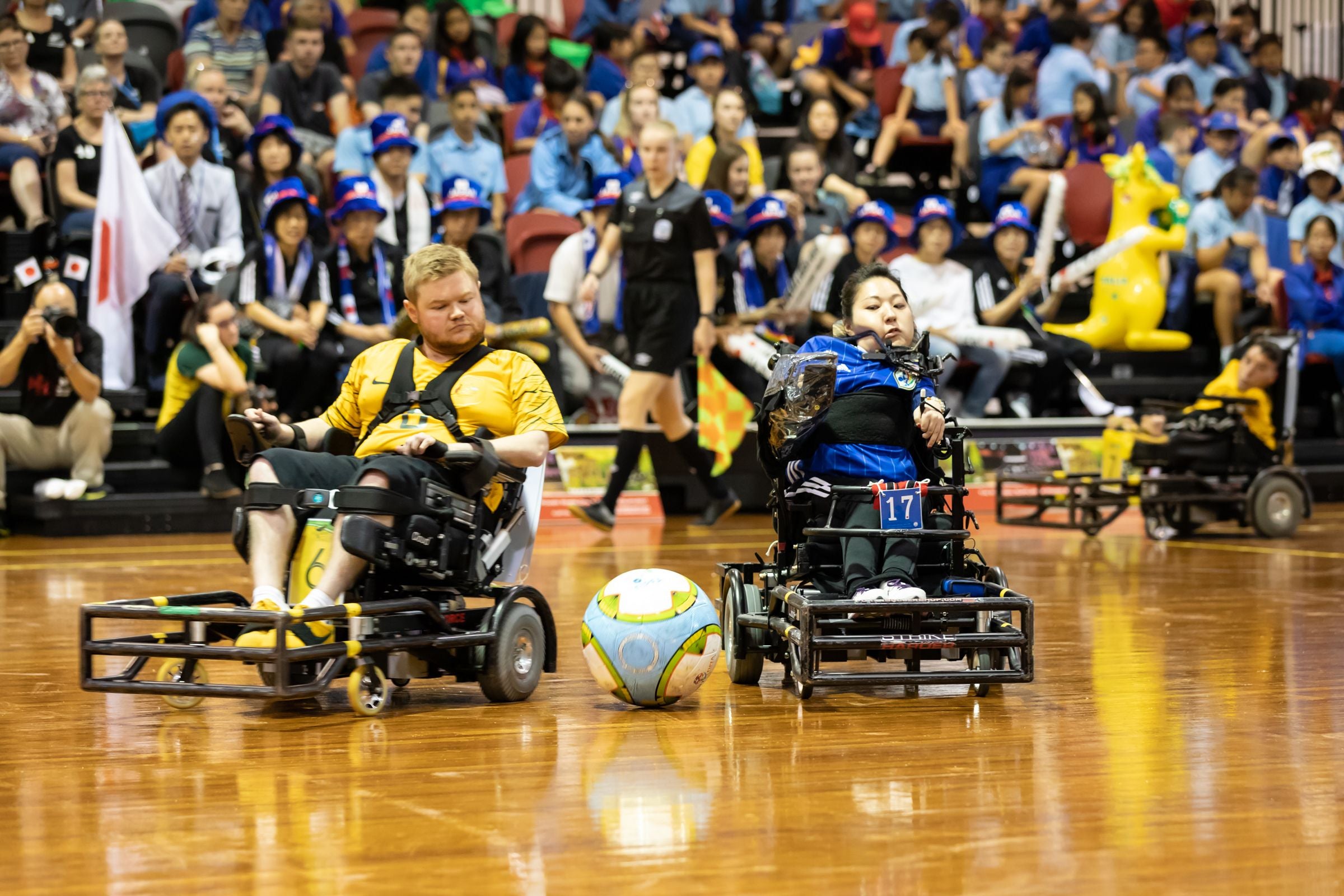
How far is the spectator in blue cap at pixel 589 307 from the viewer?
34.1ft

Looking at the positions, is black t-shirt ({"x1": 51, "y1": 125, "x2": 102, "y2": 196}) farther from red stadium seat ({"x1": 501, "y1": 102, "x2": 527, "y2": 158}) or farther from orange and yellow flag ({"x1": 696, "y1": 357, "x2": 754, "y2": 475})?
orange and yellow flag ({"x1": 696, "y1": 357, "x2": 754, "y2": 475})

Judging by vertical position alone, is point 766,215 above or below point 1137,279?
above

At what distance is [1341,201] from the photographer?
1332cm

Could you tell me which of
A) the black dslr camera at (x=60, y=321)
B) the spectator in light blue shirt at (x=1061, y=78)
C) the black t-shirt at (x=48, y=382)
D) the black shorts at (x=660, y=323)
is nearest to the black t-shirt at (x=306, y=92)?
the black t-shirt at (x=48, y=382)

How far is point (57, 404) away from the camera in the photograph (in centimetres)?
918

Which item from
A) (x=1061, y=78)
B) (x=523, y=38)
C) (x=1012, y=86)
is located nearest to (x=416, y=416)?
(x=523, y=38)

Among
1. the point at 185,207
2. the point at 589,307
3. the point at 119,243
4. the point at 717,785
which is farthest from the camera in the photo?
the point at 589,307

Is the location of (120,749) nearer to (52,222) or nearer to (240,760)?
(240,760)

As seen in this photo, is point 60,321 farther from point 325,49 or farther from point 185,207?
point 325,49

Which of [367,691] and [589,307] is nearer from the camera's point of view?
[367,691]

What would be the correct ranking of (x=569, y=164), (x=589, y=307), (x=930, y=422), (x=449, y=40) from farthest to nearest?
1. (x=449, y=40)
2. (x=569, y=164)
3. (x=589, y=307)
4. (x=930, y=422)

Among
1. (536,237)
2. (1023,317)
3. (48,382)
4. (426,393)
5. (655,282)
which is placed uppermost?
(536,237)

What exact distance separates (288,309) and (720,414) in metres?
2.73

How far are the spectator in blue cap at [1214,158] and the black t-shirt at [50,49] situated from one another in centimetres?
860
